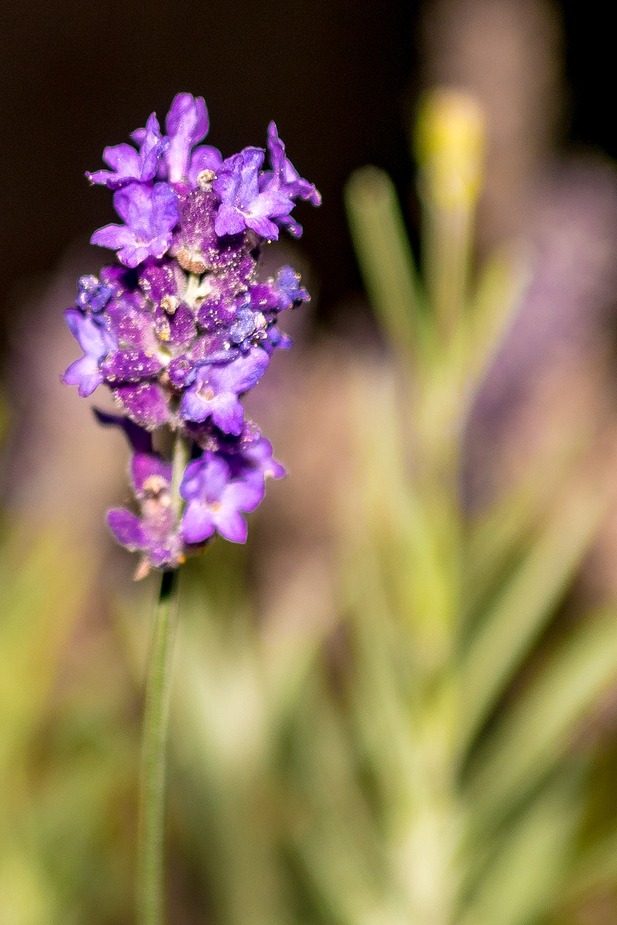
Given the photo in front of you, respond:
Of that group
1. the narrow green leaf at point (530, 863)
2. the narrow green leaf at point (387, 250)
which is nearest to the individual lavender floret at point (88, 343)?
the narrow green leaf at point (387, 250)

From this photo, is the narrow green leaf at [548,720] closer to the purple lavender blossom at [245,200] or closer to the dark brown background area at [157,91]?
the purple lavender blossom at [245,200]

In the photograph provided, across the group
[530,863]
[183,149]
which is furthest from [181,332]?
[530,863]

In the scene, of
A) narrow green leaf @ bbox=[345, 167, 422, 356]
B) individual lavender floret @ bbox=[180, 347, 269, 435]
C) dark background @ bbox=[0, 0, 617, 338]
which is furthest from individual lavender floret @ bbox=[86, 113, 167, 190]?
dark background @ bbox=[0, 0, 617, 338]

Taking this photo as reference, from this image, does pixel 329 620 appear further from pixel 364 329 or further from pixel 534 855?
pixel 364 329

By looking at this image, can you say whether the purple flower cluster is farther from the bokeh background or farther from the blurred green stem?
the bokeh background

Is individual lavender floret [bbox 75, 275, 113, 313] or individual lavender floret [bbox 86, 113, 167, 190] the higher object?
individual lavender floret [bbox 86, 113, 167, 190]

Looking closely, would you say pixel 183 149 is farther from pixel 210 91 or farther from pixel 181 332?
pixel 210 91
